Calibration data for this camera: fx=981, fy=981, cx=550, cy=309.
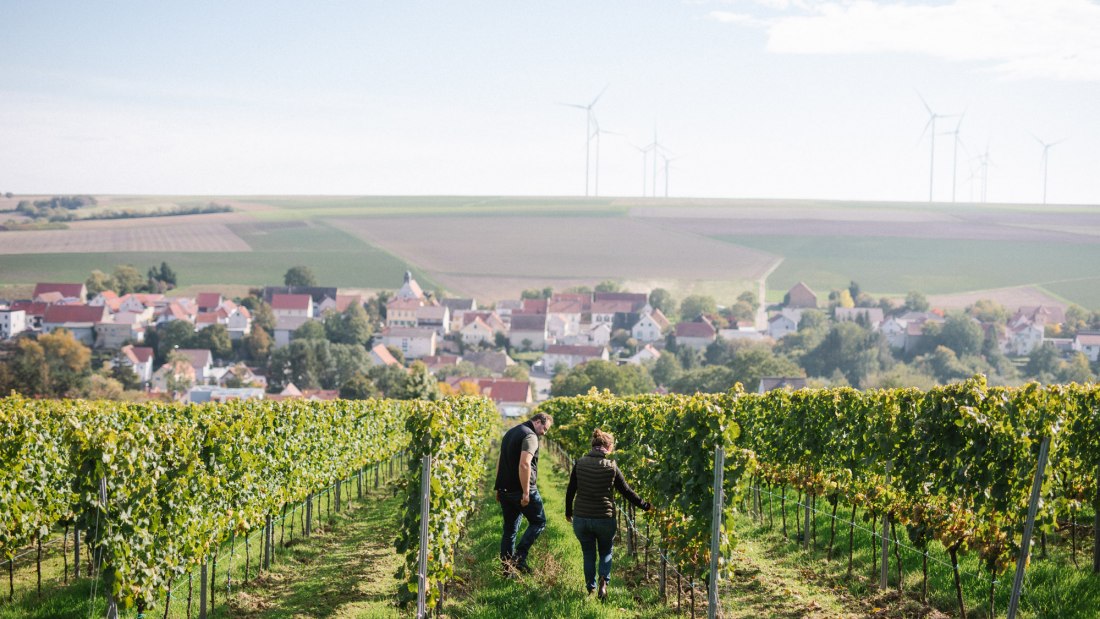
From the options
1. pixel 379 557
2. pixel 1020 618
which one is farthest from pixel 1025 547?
pixel 379 557

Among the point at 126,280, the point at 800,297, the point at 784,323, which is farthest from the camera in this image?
the point at 126,280

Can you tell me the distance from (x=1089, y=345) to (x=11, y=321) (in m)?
146

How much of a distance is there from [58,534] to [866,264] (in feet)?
586

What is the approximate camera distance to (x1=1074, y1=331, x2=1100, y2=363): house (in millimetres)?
122688

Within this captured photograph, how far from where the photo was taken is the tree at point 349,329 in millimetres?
146500

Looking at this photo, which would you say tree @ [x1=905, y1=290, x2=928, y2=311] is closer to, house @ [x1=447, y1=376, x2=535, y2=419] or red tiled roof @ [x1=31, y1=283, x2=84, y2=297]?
house @ [x1=447, y1=376, x2=535, y2=419]

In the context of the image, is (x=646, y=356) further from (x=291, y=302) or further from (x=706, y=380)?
(x=291, y=302)

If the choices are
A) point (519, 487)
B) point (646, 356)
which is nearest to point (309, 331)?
point (646, 356)

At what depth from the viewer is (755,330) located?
153 meters

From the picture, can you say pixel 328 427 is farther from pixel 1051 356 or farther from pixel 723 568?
pixel 1051 356

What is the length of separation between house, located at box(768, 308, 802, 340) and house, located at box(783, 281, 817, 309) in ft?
12.4

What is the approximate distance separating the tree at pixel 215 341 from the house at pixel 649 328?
213 ft

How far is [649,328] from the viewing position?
163m

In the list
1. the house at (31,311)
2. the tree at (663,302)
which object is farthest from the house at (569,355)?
the house at (31,311)
